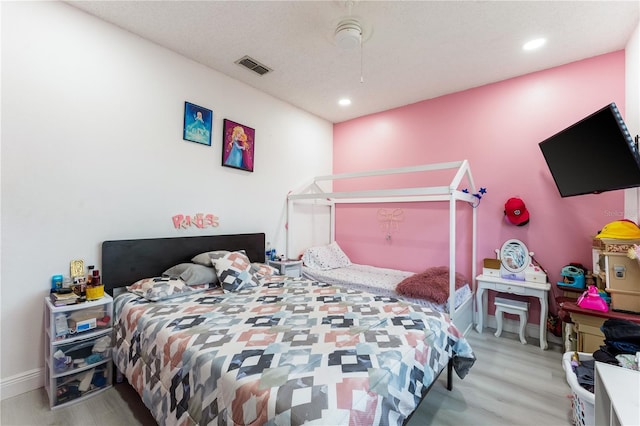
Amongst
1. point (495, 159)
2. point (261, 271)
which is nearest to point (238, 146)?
point (261, 271)

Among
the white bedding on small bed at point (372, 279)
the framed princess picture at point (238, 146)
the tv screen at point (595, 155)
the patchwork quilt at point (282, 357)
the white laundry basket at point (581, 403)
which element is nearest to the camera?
the patchwork quilt at point (282, 357)

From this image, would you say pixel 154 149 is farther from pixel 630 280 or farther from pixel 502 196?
pixel 630 280

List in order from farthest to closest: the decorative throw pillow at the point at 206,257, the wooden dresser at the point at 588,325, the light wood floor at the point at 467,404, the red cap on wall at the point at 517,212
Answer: the red cap on wall at the point at 517,212 → the decorative throw pillow at the point at 206,257 → the wooden dresser at the point at 588,325 → the light wood floor at the point at 467,404

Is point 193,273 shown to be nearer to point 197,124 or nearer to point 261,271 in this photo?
point 261,271

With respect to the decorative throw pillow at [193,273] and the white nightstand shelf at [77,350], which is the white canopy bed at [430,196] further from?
the white nightstand shelf at [77,350]

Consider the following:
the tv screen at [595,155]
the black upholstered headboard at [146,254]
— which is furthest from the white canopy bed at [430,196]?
the black upholstered headboard at [146,254]

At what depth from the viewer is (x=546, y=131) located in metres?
2.91

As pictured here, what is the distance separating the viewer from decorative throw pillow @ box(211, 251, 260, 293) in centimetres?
245

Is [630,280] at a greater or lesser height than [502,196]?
lesser

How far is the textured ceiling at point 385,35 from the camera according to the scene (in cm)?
210

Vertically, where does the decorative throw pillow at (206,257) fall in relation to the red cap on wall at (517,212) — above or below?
below

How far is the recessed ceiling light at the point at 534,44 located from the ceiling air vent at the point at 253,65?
2435 mm

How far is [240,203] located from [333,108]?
193 cm

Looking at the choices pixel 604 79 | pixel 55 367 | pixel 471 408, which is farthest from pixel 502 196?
pixel 55 367
